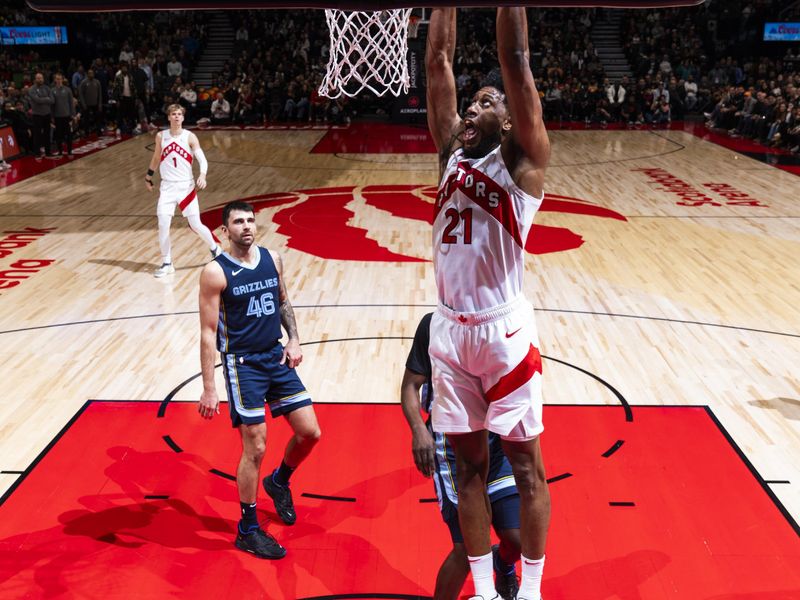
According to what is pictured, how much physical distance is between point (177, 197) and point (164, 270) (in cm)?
79

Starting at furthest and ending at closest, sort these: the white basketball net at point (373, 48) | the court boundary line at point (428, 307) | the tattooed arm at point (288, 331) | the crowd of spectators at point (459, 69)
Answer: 1. the crowd of spectators at point (459, 69)
2. the court boundary line at point (428, 307)
3. the white basketball net at point (373, 48)
4. the tattooed arm at point (288, 331)

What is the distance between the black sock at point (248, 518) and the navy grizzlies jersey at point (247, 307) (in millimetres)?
765

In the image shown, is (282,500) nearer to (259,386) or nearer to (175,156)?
(259,386)

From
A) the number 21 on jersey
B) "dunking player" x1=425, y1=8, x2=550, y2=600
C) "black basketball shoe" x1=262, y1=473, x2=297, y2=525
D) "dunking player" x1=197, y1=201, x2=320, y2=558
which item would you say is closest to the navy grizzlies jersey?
"dunking player" x1=197, y1=201, x2=320, y2=558

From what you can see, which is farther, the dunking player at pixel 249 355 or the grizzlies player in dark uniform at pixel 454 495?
the dunking player at pixel 249 355

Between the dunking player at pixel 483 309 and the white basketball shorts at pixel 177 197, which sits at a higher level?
the dunking player at pixel 483 309

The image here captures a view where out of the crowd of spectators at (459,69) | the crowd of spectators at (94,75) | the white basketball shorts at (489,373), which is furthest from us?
the crowd of spectators at (459,69)

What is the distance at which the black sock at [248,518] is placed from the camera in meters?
4.37

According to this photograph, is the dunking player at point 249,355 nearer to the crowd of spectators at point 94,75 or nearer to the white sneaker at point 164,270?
the white sneaker at point 164,270

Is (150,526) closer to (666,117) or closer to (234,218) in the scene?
(234,218)

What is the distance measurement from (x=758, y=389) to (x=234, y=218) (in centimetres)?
404

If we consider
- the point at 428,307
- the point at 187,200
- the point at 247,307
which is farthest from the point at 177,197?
the point at 247,307

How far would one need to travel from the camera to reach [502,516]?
3.60 metres

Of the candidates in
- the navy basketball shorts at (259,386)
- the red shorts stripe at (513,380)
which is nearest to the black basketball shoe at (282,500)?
the navy basketball shorts at (259,386)
